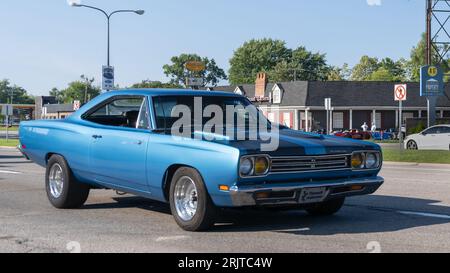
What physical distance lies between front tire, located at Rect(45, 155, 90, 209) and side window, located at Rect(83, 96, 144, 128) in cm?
80

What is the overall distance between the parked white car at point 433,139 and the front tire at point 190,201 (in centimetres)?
2535

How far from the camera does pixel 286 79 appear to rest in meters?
102

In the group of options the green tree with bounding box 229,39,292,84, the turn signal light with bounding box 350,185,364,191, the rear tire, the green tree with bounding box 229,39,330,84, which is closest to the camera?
the turn signal light with bounding box 350,185,364,191

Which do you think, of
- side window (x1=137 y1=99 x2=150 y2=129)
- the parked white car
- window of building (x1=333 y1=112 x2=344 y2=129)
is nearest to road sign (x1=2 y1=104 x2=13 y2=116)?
the parked white car

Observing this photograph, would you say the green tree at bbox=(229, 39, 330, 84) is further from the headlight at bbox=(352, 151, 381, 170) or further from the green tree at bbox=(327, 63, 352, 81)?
the headlight at bbox=(352, 151, 381, 170)

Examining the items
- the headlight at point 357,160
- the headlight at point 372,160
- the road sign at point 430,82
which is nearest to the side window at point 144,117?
the headlight at point 357,160

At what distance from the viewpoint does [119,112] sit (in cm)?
870

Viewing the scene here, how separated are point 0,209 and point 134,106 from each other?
266 centimetres

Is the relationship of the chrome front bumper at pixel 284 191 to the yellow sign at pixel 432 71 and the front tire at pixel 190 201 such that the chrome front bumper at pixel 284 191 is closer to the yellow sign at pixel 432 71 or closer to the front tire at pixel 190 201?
the front tire at pixel 190 201

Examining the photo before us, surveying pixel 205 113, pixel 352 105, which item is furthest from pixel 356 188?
pixel 352 105

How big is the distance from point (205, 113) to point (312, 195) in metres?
1.99

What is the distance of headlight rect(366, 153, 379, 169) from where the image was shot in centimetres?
735

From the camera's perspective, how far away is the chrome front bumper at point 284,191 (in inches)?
250
